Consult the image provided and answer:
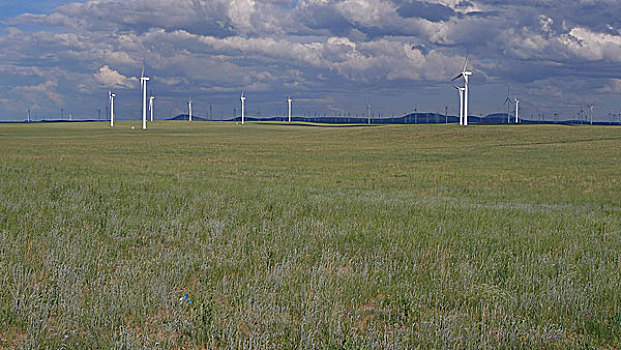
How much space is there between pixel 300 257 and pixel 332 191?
16.5 meters

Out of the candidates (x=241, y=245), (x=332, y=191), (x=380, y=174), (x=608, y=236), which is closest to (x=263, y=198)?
(x=332, y=191)

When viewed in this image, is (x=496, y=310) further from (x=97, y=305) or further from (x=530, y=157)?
(x=530, y=157)

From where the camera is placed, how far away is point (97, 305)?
361 inches

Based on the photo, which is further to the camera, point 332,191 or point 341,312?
point 332,191

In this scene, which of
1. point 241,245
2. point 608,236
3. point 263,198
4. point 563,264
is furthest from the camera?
point 263,198

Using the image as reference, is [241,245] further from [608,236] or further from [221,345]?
[608,236]

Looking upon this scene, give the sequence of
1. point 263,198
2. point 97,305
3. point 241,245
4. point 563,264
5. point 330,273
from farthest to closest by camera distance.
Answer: point 263,198
point 241,245
point 563,264
point 330,273
point 97,305

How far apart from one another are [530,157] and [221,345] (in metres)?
57.0

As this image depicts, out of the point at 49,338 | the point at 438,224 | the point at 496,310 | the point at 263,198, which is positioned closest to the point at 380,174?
the point at 263,198

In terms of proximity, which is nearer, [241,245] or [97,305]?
[97,305]

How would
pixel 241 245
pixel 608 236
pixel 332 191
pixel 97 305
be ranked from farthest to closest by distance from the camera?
pixel 332 191, pixel 608 236, pixel 241 245, pixel 97 305

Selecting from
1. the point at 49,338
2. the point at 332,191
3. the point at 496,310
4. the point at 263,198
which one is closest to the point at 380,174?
the point at 332,191

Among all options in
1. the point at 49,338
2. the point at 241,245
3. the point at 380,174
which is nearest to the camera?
the point at 49,338

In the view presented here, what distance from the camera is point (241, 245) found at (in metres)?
14.0
